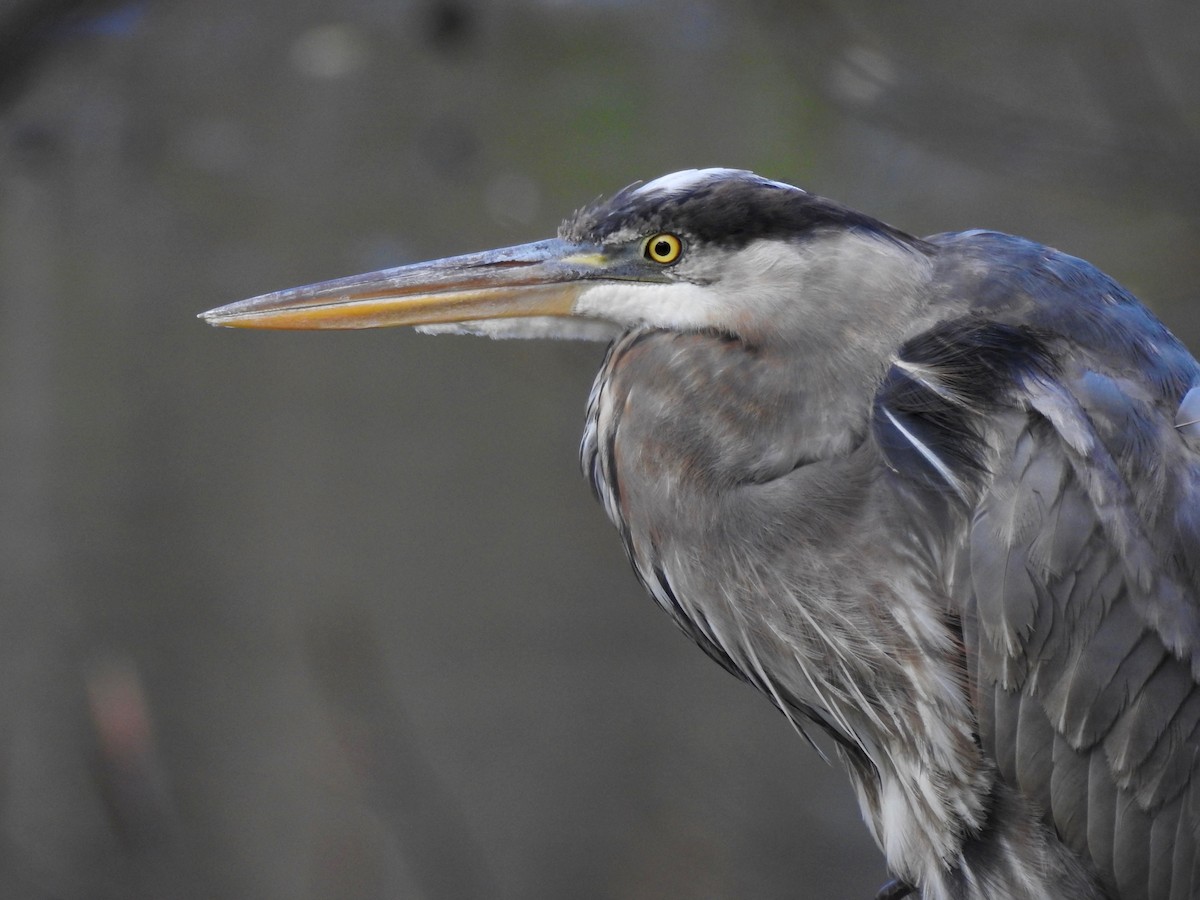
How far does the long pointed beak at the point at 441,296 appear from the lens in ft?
4.40

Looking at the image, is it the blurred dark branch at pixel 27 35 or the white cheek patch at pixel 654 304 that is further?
the white cheek patch at pixel 654 304

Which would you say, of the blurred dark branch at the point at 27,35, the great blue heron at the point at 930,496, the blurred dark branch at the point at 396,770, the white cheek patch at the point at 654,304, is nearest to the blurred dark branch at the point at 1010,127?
the great blue heron at the point at 930,496

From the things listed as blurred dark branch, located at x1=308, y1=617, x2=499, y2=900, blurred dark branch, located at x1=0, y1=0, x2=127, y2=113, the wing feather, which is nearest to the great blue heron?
the wing feather

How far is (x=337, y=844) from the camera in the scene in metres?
2.90

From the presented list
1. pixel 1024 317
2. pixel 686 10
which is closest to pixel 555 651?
pixel 686 10

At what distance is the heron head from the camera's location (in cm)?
126

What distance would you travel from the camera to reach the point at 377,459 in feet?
9.66

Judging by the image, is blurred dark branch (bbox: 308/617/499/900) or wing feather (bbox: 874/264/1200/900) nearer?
wing feather (bbox: 874/264/1200/900)

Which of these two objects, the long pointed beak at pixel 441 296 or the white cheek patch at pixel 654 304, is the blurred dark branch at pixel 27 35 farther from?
the white cheek patch at pixel 654 304

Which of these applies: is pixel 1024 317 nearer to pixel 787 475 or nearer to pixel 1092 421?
pixel 1092 421

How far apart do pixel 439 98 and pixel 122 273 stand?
0.91m

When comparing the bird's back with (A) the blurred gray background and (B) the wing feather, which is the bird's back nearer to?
(B) the wing feather

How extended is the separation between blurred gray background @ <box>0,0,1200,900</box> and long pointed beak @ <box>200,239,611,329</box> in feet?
5.10

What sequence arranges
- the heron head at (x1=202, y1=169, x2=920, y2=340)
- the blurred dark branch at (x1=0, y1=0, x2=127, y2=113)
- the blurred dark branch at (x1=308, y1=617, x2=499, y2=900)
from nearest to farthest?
the blurred dark branch at (x1=0, y1=0, x2=127, y2=113) < the heron head at (x1=202, y1=169, x2=920, y2=340) < the blurred dark branch at (x1=308, y1=617, x2=499, y2=900)
